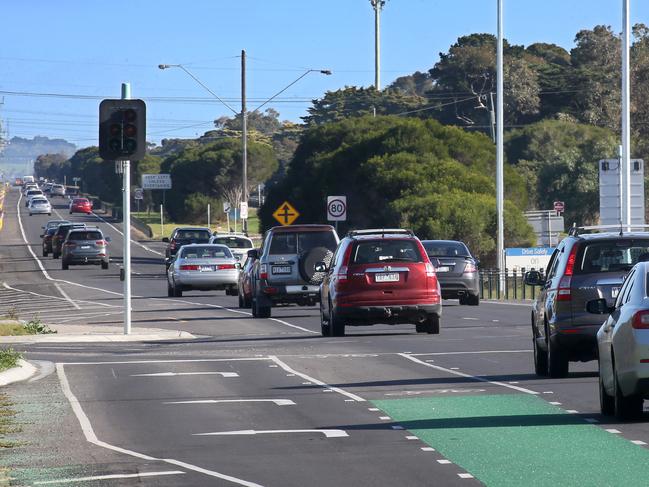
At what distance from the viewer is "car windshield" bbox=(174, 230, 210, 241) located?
208ft

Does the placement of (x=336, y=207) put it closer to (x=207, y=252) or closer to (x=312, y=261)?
(x=207, y=252)

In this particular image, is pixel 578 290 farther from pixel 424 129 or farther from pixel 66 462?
pixel 424 129

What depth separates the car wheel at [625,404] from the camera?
533 inches

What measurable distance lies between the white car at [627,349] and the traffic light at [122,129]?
1520cm

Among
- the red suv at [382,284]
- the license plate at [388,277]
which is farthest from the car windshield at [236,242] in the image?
the license plate at [388,277]

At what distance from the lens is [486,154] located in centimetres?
7412

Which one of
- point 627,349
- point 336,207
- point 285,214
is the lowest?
point 627,349

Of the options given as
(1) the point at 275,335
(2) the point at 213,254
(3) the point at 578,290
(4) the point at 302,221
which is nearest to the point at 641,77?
(4) the point at 302,221

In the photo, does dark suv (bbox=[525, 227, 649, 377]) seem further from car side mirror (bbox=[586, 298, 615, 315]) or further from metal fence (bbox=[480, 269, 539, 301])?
metal fence (bbox=[480, 269, 539, 301])

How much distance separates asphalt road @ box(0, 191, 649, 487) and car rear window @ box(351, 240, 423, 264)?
141cm

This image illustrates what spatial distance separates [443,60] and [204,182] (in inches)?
1134

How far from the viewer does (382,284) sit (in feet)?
85.8

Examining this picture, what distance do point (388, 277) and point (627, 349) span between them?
518 inches

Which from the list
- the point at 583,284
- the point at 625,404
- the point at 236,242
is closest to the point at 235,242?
the point at 236,242
